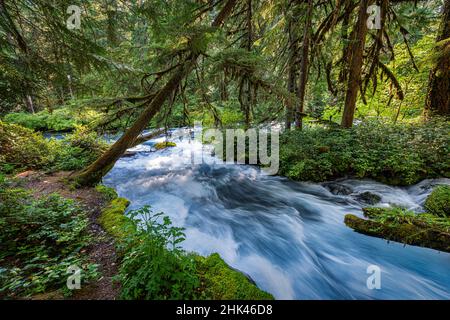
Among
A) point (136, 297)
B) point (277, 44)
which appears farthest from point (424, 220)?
point (277, 44)

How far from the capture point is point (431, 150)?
256 inches

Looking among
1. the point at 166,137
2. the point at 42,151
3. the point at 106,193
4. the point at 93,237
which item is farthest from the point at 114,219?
the point at 42,151

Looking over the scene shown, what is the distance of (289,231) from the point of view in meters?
5.51

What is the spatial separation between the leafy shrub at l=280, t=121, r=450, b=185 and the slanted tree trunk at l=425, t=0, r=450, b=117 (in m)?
1.12

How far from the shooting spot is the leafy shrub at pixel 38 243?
8.78 ft

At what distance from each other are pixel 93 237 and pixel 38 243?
2.43 ft

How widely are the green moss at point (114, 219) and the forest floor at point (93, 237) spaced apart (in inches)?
3.8

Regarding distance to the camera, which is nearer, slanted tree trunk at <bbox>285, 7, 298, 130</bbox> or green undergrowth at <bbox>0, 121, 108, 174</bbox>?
green undergrowth at <bbox>0, 121, 108, 174</bbox>

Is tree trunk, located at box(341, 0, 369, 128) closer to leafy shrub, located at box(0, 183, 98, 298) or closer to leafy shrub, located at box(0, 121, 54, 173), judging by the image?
leafy shrub, located at box(0, 183, 98, 298)

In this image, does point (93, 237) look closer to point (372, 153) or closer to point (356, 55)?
point (372, 153)

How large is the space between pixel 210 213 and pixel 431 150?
655cm

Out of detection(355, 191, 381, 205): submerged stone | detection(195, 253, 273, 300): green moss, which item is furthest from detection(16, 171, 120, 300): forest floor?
detection(355, 191, 381, 205): submerged stone

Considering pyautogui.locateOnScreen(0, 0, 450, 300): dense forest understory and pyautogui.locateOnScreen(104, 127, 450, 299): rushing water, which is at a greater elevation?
pyautogui.locateOnScreen(0, 0, 450, 300): dense forest understory

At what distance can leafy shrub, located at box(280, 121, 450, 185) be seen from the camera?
252 inches
